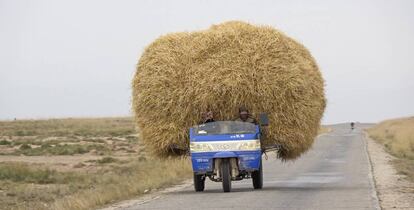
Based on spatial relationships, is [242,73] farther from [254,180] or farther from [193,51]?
[254,180]

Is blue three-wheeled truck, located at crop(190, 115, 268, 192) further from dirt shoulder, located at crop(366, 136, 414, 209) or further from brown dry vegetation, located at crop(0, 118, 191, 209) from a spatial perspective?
dirt shoulder, located at crop(366, 136, 414, 209)

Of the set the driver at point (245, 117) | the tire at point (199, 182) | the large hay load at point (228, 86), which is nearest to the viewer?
the driver at point (245, 117)

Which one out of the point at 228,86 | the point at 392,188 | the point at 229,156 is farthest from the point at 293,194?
the point at 392,188

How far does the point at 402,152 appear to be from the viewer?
46.0 meters

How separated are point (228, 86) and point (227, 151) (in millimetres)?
1740

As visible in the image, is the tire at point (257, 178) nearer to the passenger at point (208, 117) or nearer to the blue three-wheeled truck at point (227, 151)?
the blue three-wheeled truck at point (227, 151)

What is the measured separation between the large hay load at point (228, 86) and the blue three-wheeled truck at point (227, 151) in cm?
96

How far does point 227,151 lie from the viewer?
66.0 ft

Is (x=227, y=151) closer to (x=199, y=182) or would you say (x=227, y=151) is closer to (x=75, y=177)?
(x=199, y=182)

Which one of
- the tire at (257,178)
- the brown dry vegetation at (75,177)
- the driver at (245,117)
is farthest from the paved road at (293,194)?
the driver at (245,117)

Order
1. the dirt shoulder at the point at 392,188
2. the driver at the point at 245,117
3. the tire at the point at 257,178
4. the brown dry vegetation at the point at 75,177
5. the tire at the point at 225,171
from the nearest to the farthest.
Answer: the dirt shoulder at the point at 392,188 < the tire at the point at 225,171 < the driver at the point at 245,117 < the tire at the point at 257,178 < the brown dry vegetation at the point at 75,177

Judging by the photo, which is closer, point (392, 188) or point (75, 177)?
point (392, 188)

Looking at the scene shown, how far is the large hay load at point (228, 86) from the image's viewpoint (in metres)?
21.0

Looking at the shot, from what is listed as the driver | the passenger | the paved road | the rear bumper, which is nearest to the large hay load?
the driver
